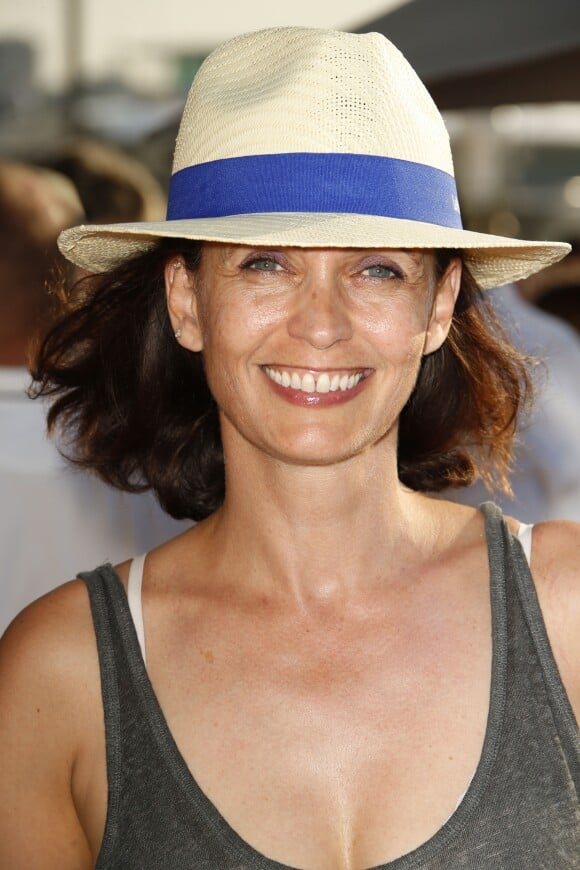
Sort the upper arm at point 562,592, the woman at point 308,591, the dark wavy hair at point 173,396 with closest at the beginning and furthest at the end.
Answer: the woman at point 308,591, the upper arm at point 562,592, the dark wavy hair at point 173,396

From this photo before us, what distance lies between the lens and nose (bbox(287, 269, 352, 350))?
2242mm

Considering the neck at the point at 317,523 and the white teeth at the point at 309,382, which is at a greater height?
the white teeth at the point at 309,382

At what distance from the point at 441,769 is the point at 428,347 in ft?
2.37

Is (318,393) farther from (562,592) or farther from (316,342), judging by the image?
(562,592)

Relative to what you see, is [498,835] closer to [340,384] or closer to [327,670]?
[327,670]

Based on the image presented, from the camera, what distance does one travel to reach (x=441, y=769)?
2324mm

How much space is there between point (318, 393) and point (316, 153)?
0.38 m

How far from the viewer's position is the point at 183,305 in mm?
2539

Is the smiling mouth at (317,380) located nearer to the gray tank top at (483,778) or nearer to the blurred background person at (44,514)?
the gray tank top at (483,778)

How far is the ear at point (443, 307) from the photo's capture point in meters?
2.46

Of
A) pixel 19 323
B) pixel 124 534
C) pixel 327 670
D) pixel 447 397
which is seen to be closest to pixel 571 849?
pixel 327 670

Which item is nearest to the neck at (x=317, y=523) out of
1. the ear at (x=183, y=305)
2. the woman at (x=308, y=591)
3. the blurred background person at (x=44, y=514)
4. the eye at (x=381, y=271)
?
the woman at (x=308, y=591)

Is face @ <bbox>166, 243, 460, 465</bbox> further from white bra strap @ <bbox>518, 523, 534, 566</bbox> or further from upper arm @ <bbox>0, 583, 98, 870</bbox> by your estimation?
upper arm @ <bbox>0, 583, 98, 870</bbox>

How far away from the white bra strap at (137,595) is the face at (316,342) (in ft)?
1.32
